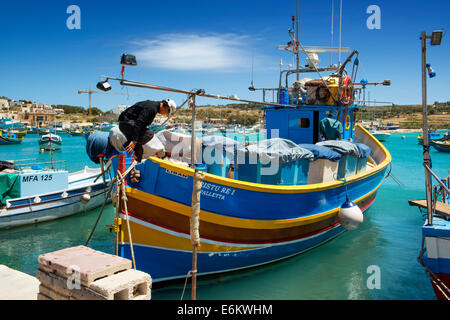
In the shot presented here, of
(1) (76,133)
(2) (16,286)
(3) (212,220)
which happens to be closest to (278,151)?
(3) (212,220)

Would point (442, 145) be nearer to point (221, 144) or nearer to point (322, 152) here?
point (322, 152)

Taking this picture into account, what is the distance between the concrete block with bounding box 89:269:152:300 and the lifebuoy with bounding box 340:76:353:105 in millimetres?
10174

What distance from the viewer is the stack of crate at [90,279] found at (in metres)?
4.45

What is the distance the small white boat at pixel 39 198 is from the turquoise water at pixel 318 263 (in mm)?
378

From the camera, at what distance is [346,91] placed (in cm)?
1300

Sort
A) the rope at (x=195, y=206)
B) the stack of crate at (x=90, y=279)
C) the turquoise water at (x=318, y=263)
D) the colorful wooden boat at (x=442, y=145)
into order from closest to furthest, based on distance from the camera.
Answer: the stack of crate at (x=90, y=279), the rope at (x=195, y=206), the turquoise water at (x=318, y=263), the colorful wooden boat at (x=442, y=145)

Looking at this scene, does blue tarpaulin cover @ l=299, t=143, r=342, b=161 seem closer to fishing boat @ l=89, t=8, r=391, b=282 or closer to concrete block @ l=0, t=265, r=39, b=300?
fishing boat @ l=89, t=8, r=391, b=282

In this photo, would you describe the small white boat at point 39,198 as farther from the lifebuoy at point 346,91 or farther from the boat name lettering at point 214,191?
the lifebuoy at point 346,91

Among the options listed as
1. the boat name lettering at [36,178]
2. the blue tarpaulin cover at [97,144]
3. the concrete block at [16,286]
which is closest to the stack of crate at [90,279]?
the concrete block at [16,286]

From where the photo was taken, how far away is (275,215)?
825 cm

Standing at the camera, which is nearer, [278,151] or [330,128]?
[278,151]

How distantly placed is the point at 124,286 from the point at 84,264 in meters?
0.74
